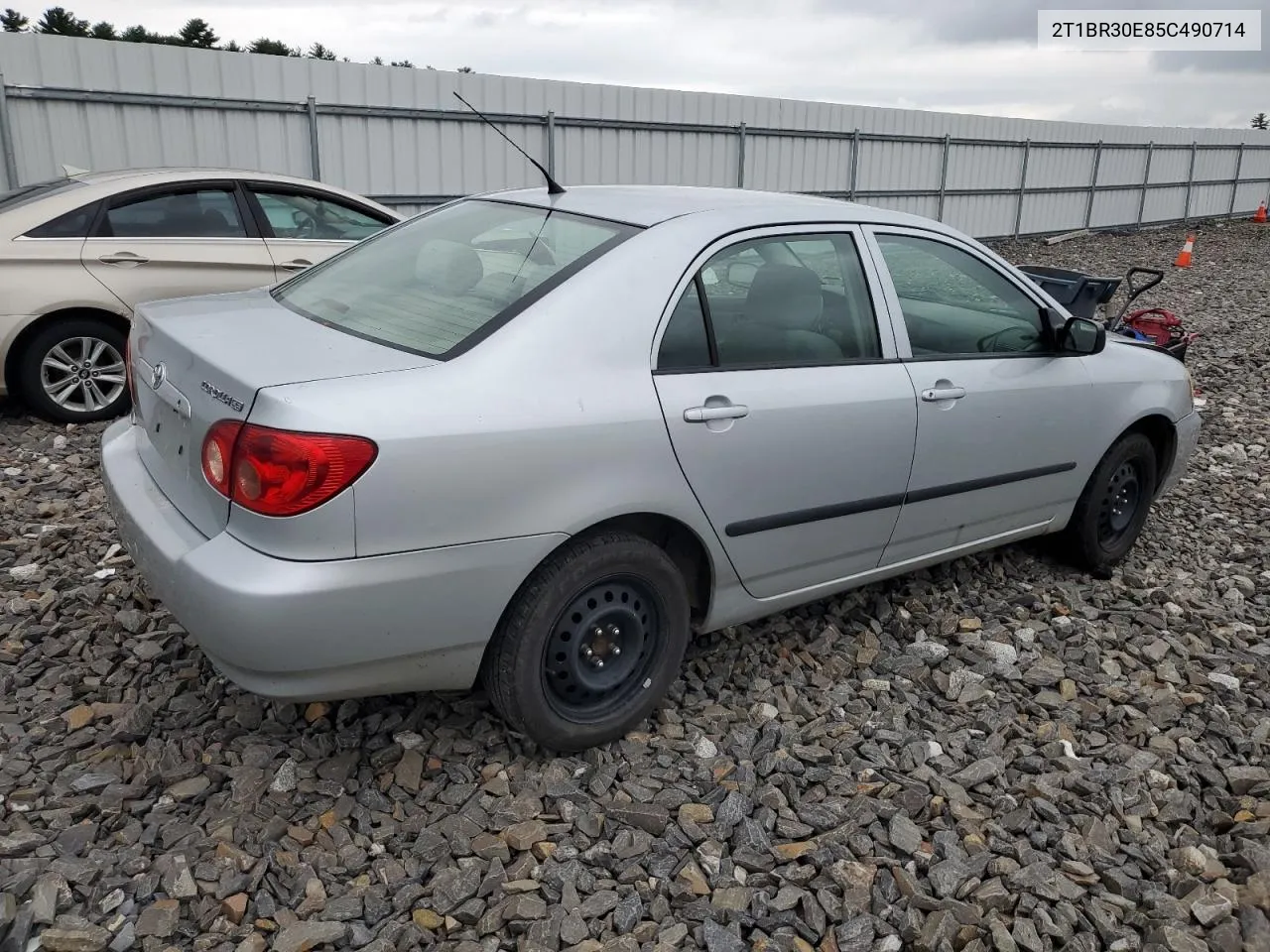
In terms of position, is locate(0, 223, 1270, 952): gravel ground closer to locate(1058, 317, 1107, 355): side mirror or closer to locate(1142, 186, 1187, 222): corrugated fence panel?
locate(1058, 317, 1107, 355): side mirror

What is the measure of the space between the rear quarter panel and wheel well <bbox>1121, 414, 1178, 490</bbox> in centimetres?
254

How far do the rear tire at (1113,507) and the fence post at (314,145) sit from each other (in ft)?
30.8

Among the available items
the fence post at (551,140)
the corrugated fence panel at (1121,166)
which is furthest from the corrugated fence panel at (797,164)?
the corrugated fence panel at (1121,166)

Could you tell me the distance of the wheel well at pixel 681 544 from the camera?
2.92m

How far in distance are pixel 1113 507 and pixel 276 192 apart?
519 centimetres

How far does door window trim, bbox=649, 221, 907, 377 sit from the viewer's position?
2.96 metres

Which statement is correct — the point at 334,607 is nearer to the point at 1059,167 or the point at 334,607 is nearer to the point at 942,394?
the point at 942,394

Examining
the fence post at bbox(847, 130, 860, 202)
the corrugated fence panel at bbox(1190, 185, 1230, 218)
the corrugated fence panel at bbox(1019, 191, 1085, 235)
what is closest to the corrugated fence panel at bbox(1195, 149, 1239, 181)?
the corrugated fence panel at bbox(1190, 185, 1230, 218)

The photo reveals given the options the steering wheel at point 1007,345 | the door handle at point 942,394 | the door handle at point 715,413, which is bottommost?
the door handle at point 942,394

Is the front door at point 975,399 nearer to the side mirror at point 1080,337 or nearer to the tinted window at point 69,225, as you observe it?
the side mirror at point 1080,337

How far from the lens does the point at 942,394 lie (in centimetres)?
354

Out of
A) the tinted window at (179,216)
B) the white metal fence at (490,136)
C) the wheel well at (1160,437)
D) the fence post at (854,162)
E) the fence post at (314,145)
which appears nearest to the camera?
the wheel well at (1160,437)

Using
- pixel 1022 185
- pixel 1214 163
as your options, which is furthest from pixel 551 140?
pixel 1214 163

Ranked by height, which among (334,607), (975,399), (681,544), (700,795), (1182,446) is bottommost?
(700,795)
